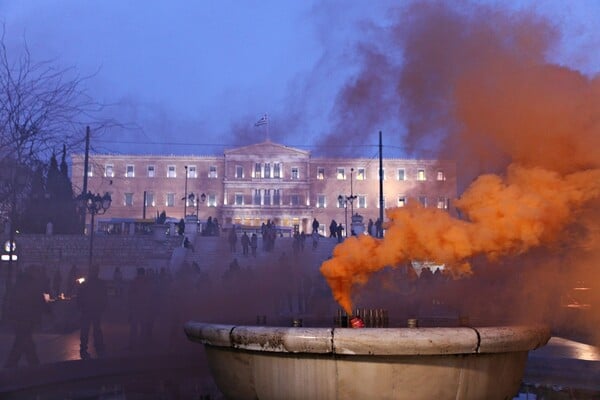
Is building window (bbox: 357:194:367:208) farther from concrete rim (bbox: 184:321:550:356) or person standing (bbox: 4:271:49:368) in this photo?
concrete rim (bbox: 184:321:550:356)

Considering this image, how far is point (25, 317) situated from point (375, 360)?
6.14 meters

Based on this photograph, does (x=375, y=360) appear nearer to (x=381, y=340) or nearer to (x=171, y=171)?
(x=381, y=340)

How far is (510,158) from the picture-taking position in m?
8.34

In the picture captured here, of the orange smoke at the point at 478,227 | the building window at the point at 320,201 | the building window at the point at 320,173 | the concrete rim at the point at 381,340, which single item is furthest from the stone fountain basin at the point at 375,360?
the building window at the point at 320,201

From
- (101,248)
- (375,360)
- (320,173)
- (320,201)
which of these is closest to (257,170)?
(320,173)

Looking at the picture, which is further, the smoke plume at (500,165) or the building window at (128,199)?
the building window at (128,199)

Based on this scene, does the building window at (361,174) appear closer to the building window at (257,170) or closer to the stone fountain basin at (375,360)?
the building window at (257,170)

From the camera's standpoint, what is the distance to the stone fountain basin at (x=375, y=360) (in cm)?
495

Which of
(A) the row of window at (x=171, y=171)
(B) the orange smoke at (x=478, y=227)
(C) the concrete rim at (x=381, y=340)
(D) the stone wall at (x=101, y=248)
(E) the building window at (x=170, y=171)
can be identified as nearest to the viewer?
(C) the concrete rim at (x=381, y=340)

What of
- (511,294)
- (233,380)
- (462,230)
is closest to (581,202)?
(462,230)

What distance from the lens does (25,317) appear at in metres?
8.91

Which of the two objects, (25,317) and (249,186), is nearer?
(25,317)

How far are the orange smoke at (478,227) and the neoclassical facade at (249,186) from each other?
65.4 meters

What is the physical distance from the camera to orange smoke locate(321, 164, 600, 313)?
20.1ft
